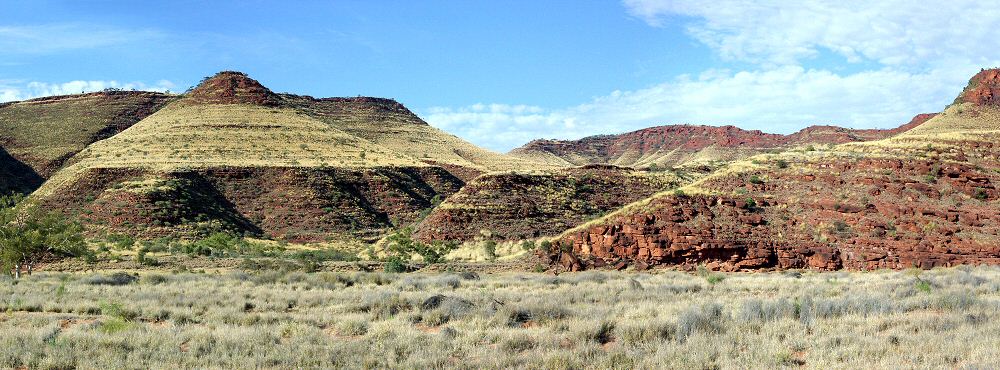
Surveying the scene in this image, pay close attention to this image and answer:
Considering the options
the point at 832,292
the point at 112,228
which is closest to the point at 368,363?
the point at 832,292

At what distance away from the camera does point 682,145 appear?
17088 cm

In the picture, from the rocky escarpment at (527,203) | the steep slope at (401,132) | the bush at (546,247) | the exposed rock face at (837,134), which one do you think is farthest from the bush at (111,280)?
the exposed rock face at (837,134)

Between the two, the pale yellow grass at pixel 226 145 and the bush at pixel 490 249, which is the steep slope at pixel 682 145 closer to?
the pale yellow grass at pixel 226 145

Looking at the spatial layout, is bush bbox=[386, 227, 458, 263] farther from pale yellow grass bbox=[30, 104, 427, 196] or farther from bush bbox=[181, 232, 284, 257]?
pale yellow grass bbox=[30, 104, 427, 196]

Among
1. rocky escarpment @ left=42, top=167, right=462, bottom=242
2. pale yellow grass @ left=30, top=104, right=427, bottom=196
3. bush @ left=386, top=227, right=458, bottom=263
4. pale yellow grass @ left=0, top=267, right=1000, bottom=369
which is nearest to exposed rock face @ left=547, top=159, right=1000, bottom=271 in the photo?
bush @ left=386, top=227, right=458, bottom=263

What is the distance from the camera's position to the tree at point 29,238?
88.7 ft

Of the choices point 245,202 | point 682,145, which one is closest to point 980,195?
point 245,202

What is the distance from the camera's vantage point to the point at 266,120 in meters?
82.1

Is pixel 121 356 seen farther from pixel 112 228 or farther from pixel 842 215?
pixel 112 228

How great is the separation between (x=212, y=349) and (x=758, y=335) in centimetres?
782

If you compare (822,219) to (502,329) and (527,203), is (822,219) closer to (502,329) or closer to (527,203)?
(527,203)

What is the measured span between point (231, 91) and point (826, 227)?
80317 millimetres

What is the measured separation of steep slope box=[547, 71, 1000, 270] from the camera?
2891cm

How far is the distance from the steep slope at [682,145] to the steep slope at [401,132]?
33.1 metres
